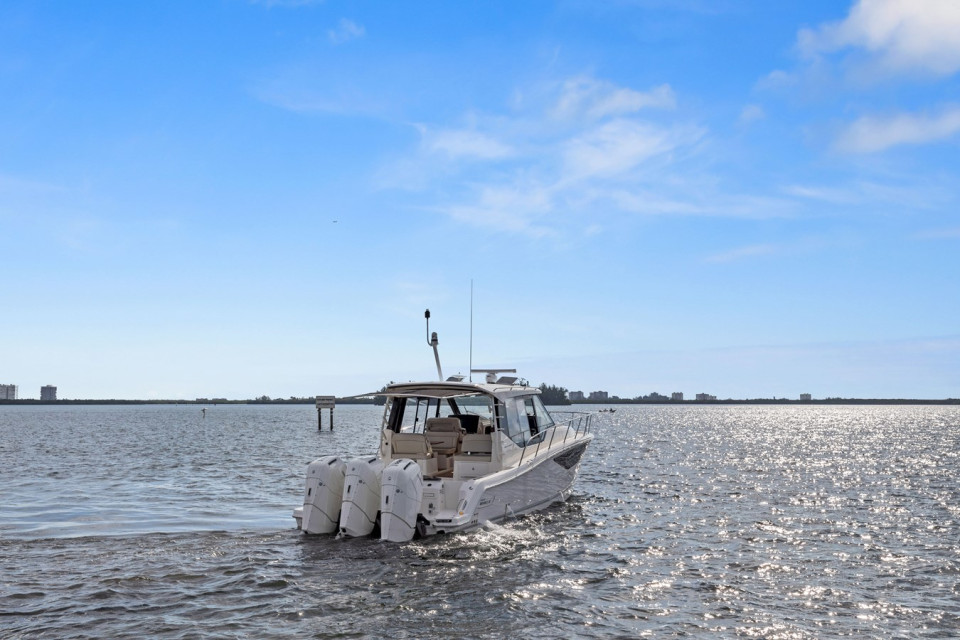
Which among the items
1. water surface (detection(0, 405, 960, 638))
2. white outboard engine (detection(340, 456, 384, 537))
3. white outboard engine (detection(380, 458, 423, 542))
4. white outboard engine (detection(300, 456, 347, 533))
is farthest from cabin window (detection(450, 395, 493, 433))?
white outboard engine (detection(300, 456, 347, 533))

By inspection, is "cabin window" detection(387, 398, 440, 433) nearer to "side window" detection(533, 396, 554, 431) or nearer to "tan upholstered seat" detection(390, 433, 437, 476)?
"tan upholstered seat" detection(390, 433, 437, 476)

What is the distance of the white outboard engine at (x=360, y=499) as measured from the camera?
1248 centimetres

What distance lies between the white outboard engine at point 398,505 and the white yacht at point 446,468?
0.02m

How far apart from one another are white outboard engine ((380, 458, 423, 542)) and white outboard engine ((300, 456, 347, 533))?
114 centimetres

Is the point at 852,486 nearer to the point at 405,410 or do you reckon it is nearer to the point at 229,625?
the point at 405,410

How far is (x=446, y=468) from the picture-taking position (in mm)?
15344

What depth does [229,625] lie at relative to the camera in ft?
27.9

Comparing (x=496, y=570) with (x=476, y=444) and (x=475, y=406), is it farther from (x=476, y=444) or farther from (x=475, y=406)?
(x=475, y=406)

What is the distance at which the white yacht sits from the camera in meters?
12.5

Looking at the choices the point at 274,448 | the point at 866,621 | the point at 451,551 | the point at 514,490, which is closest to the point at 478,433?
the point at 514,490

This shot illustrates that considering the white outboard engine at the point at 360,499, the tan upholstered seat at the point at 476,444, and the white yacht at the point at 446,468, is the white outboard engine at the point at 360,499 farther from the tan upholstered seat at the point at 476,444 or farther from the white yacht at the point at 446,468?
the tan upholstered seat at the point at 476,444

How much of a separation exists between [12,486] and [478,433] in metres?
15.5

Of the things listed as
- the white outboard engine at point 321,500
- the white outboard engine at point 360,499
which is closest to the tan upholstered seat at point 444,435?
the white outboard engine at point 360,499

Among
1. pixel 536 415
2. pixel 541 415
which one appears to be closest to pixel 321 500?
pixel 536 415
